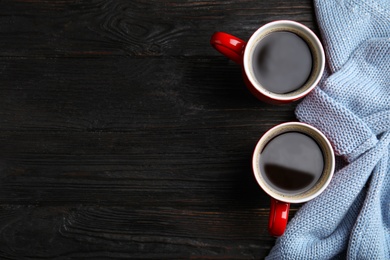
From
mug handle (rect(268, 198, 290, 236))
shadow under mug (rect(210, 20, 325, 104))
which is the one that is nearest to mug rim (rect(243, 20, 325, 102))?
shadow under mug (rect(210, 20, 325, 104))

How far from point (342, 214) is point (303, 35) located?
0.92ft

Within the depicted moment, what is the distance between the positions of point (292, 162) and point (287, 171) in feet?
0.05

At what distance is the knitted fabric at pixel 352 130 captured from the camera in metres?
0.70

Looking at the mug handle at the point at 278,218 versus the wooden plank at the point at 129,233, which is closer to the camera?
the mug handle at the point at 278,218

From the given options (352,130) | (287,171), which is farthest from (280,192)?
(352,130)

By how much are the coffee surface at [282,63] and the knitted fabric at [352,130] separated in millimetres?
45

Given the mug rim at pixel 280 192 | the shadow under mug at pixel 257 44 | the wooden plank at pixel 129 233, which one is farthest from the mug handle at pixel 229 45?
the wooden plank at pixel 129 233

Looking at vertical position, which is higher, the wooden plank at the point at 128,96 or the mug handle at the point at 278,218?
the wooden plank at the point at 128,96

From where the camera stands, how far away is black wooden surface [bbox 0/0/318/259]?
29.1 inches

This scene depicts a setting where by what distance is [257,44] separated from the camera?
68 cm

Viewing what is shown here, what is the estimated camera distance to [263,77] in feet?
2.26

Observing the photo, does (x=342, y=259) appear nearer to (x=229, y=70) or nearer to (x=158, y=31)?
(x=229, y=70)

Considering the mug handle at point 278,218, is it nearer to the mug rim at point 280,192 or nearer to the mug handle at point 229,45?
the mug rim at point 280,192

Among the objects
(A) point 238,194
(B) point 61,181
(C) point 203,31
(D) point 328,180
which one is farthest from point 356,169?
(B) point 61,181
